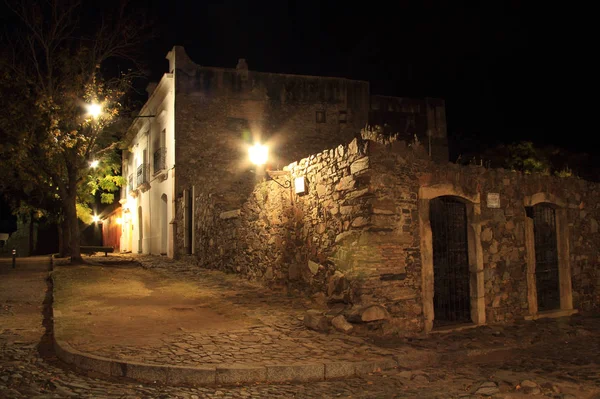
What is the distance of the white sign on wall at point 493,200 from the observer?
852 centimetres

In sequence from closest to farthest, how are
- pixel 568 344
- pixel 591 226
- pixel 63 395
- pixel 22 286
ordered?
pixel 63 395 < pixel 568 344 < pixel 591 226 < pixel 22 286

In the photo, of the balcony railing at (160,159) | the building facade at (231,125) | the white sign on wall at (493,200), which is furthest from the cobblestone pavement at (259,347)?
the balcony railing at (160,159)

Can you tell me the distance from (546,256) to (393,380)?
591 centimetres

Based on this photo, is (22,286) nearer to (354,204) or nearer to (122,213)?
(354,204)

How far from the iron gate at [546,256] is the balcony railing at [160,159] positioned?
14932 millimetres

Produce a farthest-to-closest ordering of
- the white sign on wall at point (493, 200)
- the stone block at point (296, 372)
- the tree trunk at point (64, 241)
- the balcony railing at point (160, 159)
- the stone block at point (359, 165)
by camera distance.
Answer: the tree trunk at point (64, 241)
the balcony railing at point (160, 159)
the white sign on wall at point (493, 200)
the stone block at point (359, 165)
the stone block at point (296, 372)

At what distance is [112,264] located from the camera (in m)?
17.7

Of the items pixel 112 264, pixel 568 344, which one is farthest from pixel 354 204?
pixel 112 264

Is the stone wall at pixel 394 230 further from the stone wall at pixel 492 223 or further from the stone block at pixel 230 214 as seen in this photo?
the stone block at pixel 230 214

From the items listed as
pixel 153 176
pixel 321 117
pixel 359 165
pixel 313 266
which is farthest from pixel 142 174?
pixel 359 165

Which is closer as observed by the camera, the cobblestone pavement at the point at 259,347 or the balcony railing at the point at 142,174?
the cobblestone pavement at the point at 259,347

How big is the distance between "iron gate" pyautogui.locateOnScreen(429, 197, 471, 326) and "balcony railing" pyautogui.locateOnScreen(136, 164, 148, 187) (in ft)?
60.4

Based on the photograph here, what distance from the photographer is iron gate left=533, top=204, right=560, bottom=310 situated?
9633 millimetres

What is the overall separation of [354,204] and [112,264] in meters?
12.8
